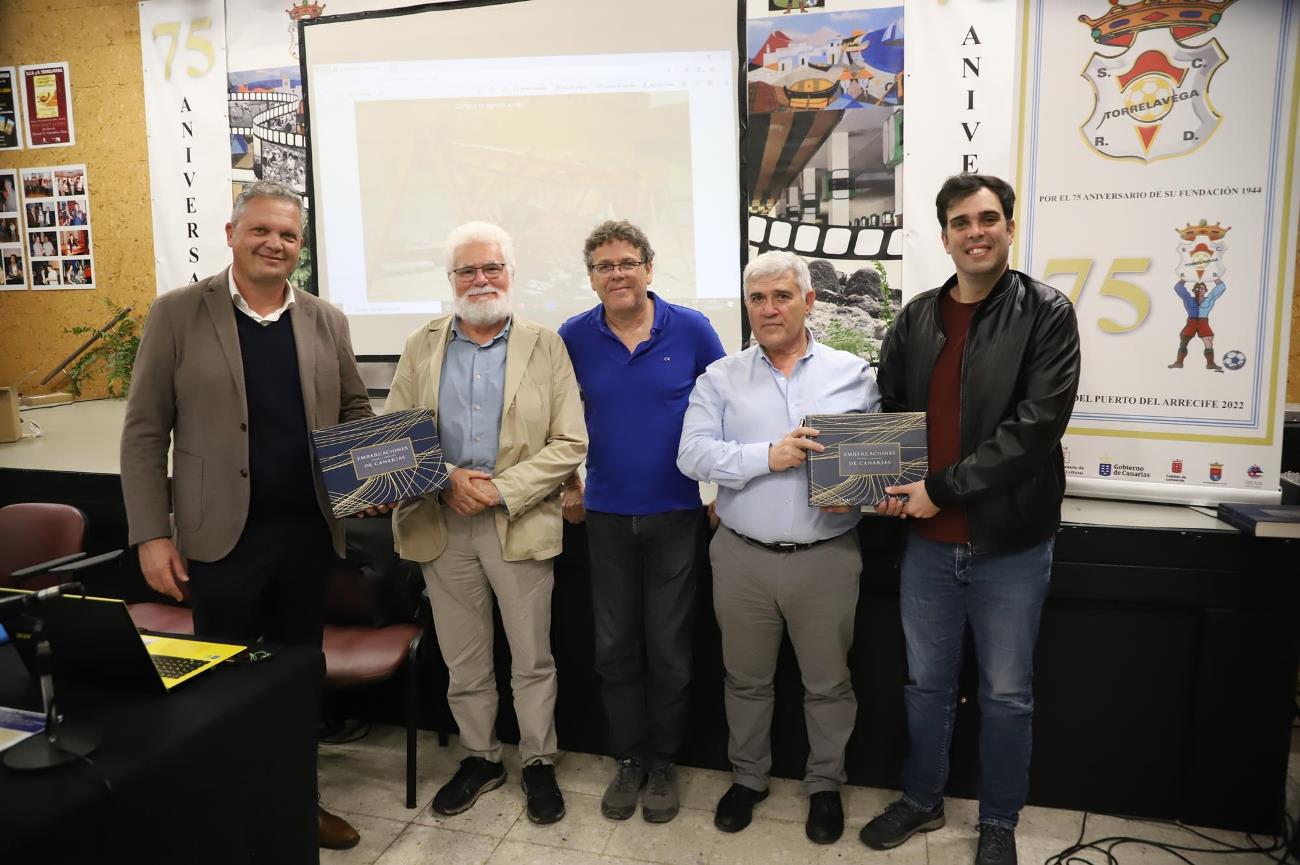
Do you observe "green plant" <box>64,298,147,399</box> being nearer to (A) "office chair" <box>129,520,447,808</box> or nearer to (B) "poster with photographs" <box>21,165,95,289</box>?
(B) "poster with photographs" <box>21,165,95,289</box>

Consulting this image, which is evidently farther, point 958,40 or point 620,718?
point 958,40

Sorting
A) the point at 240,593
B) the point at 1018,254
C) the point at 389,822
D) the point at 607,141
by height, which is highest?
the point at 607,141

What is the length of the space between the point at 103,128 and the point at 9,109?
2.18ft

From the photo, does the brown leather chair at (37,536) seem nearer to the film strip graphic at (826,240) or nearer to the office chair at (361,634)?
the office chair at (361,634)

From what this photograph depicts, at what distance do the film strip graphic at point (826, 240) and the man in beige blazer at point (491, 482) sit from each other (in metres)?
1.39

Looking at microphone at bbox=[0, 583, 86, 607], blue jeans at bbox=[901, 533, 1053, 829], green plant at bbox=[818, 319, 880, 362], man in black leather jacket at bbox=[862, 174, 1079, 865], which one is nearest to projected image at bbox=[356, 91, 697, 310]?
green plant at bbox=[818, 319, 880, 362]

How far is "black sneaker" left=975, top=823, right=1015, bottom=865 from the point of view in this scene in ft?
6.86

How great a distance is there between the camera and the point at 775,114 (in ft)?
10.7

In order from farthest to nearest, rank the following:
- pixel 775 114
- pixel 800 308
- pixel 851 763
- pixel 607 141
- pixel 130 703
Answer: pixel 607 141 → pixel 775 114 → pixel 851 763 → pixel 800 308 → pixel 130 703

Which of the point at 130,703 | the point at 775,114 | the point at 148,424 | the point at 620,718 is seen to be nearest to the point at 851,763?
the point at 620,718

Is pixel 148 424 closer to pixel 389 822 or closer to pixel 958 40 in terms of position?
pixel 389 822

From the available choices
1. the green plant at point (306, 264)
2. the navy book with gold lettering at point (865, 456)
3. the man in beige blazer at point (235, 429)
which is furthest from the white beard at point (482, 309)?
the green plant at point (306, 264)

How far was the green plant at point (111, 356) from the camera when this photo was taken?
446cm

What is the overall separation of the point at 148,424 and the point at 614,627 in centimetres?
134
